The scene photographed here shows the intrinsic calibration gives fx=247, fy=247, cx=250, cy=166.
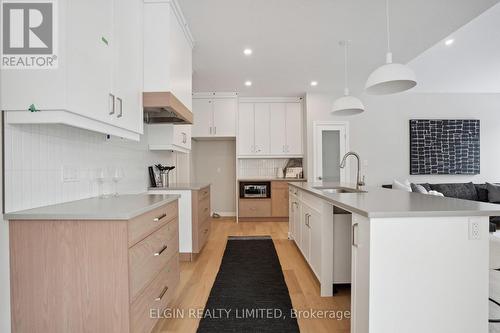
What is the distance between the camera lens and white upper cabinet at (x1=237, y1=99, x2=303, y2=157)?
555cm

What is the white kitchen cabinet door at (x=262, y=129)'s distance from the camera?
18.2 ft

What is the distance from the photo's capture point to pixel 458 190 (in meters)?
4.90

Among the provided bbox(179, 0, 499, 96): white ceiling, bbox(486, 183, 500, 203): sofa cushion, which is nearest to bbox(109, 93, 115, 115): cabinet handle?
bbox(179, 0, 499, 96): white ceiling

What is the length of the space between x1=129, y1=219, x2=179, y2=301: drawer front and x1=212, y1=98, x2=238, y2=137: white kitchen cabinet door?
3.58 metres

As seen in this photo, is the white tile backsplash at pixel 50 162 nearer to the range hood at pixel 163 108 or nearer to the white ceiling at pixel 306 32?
the range hood at pixel 163 108

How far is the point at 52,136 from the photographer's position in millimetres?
1509

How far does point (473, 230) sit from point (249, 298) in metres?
1.67

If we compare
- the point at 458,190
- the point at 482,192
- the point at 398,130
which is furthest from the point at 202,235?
the point at 482,192

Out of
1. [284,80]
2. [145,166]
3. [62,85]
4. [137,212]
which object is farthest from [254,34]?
[137,212]

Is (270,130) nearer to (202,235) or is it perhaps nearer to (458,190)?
(202,235)

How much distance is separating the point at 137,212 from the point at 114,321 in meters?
0.54

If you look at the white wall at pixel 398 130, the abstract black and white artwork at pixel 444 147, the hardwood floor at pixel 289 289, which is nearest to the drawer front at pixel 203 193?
the hardwood floor at pixel 289 289

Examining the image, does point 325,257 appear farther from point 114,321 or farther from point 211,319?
point 114,321

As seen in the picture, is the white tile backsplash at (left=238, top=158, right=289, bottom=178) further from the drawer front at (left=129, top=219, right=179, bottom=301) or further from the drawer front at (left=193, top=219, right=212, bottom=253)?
the drawer front at (left=129, top=219, right=179, bottom=301)
